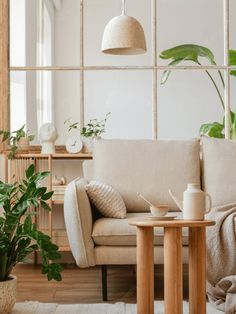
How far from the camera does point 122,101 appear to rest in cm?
527

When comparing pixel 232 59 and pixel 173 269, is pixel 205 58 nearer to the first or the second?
pixel 232 59

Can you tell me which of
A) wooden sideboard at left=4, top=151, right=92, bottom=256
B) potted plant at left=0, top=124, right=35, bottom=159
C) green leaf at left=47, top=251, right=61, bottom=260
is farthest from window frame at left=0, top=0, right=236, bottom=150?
green leaf at left=47, top=251, right=61, bottom=260

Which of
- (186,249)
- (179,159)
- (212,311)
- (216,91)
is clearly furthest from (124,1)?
(212,311)

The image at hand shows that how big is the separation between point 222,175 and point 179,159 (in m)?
0.30

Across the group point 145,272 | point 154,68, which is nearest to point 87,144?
point 154,68

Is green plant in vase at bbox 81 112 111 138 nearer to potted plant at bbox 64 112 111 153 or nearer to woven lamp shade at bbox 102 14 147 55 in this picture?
potted plant at bbox 64 112 111 153

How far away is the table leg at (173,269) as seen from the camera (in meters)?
2.81

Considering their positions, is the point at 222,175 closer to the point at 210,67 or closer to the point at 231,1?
the point at 210,67

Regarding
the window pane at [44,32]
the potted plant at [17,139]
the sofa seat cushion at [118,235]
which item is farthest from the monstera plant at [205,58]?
the sofa seat cushion at [118,235]

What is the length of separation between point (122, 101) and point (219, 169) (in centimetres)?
132

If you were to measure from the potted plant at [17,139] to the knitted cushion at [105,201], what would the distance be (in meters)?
1.21

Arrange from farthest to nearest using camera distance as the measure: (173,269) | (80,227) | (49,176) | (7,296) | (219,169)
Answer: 1. (49,176)
2. (219,169)
3. (80,227)
4. (7,296)
5. (173,269)

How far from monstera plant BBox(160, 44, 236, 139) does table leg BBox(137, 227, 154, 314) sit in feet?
7.52

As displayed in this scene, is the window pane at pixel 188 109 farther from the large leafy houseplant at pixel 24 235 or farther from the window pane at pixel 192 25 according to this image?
the large leafy houseplant at pixel 24 235
